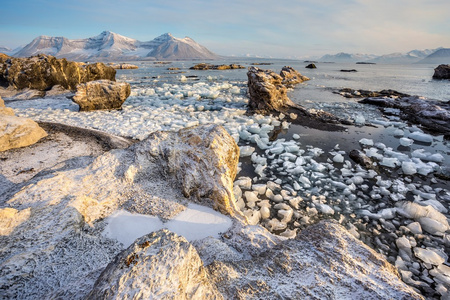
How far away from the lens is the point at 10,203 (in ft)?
6.82

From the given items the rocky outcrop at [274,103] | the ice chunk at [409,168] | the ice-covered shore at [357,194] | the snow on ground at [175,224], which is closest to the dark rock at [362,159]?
the ice-covered shore at [357,194]

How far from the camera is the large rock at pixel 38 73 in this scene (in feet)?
42.3

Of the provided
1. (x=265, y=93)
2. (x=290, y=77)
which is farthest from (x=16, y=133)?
(x=290, y=77)

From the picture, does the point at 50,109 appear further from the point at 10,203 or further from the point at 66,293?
the point at 66,293

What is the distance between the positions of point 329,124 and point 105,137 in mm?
7832

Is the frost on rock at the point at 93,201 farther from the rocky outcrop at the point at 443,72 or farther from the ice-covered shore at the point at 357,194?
the rocky outcrop at the point at 443,72

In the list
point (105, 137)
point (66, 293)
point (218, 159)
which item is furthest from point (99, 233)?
point (105, 137)

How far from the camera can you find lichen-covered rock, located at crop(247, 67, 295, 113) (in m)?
9.99

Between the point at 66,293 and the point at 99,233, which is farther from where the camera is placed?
the point at 99,233

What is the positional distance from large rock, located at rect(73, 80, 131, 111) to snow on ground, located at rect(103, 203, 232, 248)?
27.1 feet

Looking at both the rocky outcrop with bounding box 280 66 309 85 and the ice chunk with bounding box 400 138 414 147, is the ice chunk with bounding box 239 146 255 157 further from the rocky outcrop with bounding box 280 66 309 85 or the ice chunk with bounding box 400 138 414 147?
the rocky outcrop with bounding box 280 66 309 85

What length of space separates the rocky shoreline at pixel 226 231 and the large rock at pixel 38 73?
1102 cm

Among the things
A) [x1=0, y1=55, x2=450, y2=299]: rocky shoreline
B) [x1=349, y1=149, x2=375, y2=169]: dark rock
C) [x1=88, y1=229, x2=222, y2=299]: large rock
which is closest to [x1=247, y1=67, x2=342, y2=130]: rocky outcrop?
[x1=349, y1=149, x2=375, y2=169]: dark rock

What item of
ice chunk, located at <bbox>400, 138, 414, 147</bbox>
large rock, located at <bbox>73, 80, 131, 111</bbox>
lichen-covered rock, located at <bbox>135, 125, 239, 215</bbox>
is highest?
large rock, located at <bbox>73, 80, 131, 111</bbox>
